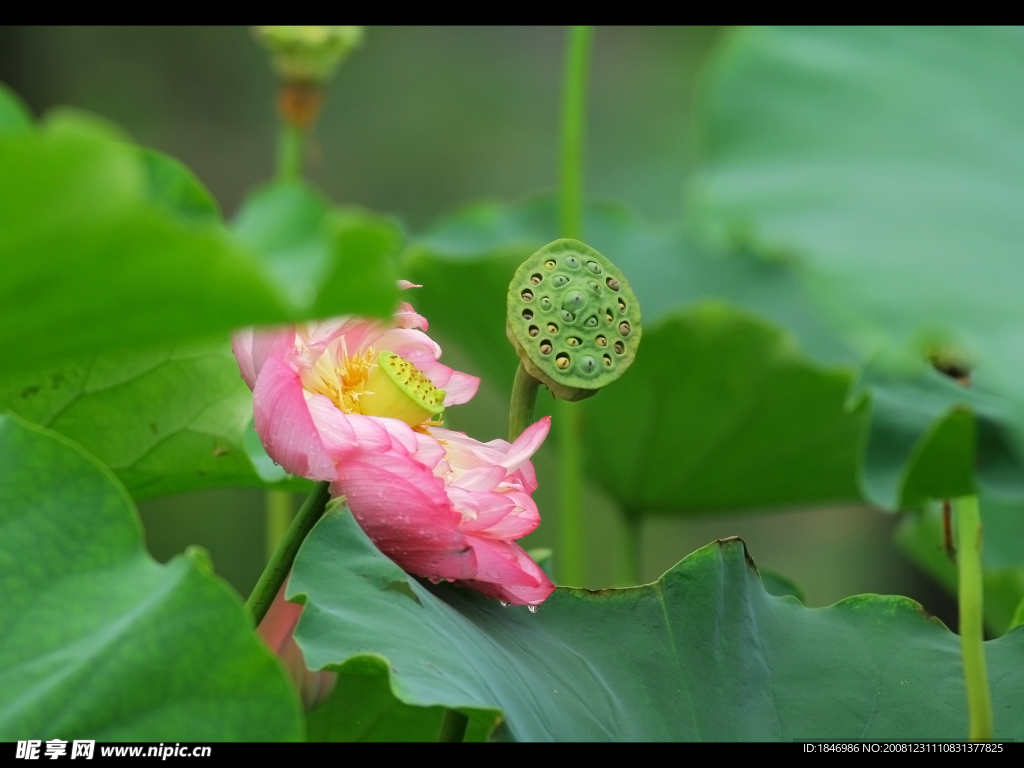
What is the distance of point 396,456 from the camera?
456 mm

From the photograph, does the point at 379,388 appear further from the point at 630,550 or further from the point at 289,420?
the point at 630,550

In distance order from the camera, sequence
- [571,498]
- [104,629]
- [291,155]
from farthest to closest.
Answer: [291,155] < [571,498] < [104,629]

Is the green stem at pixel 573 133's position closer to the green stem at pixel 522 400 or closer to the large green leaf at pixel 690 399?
the large green leaf at pixel 690 399

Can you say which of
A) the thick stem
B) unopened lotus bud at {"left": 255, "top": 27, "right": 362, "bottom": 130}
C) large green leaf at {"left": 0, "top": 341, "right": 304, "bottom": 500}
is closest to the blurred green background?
unopened lotus bud at {"left": 255, "top": 27, "right": 362, "bottom": 130}

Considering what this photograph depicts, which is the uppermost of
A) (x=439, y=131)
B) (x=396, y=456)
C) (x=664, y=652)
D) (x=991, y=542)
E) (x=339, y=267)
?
(x=339, y=267)

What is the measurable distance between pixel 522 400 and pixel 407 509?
0.06m

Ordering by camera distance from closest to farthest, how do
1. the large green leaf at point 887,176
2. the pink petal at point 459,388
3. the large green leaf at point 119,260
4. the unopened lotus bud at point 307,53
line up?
the large green leaf at point 119,260, the large green leaf at point 887,176, the pink petal at point 459,388, the unopened lotus bud at point 307,53

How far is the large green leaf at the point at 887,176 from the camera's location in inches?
16.2

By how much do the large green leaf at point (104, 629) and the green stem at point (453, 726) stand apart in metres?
0.09

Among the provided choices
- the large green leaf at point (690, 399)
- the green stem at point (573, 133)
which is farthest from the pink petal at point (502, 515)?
the large green leaf at point (690, 399)

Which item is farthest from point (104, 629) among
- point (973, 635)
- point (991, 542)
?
point (991, 542)

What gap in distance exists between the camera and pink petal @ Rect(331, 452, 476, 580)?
456 millimetres

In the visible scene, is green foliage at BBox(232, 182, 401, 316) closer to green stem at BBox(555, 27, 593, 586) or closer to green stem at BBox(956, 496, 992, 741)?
green stem at BBox(956, 496, 992, 741)
